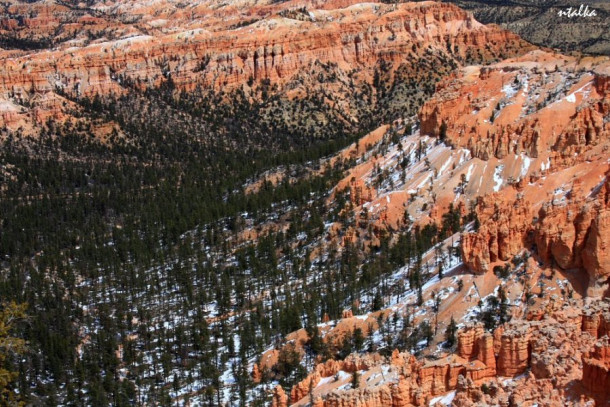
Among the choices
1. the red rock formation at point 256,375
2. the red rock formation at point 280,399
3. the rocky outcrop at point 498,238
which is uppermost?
the rocky outcrop at point 498,238

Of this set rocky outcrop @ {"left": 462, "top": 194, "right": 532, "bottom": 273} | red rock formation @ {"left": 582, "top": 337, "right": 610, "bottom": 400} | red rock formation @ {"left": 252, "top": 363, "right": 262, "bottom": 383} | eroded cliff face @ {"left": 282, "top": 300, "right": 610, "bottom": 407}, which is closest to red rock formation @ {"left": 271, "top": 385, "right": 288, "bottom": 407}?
eroded cliff face @ {"left": 282, "top": 300, "right": 610, "bottom": 407}

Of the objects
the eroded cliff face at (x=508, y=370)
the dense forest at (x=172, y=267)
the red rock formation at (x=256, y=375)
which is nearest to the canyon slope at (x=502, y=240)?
the eroded cliff face at (x=508, y=370)

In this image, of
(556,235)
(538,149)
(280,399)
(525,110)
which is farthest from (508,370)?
(525,110)

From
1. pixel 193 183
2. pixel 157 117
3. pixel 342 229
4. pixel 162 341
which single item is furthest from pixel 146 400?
Answer: pixel 157 117

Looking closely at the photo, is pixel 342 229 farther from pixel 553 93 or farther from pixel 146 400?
pixel 146 400

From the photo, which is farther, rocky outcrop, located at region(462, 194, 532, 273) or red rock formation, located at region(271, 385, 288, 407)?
rocky outcrop, located at region(462, 194, 532, 273)

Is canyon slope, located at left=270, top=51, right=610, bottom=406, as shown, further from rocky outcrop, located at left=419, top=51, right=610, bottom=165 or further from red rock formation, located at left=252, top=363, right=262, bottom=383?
red rock formation, located at left=252, top=363, right=262, bottom=383

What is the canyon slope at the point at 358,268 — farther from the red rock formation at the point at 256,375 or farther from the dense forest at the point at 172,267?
the dense forest at the point at 172,267

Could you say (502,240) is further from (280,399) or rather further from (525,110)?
(525,110)
